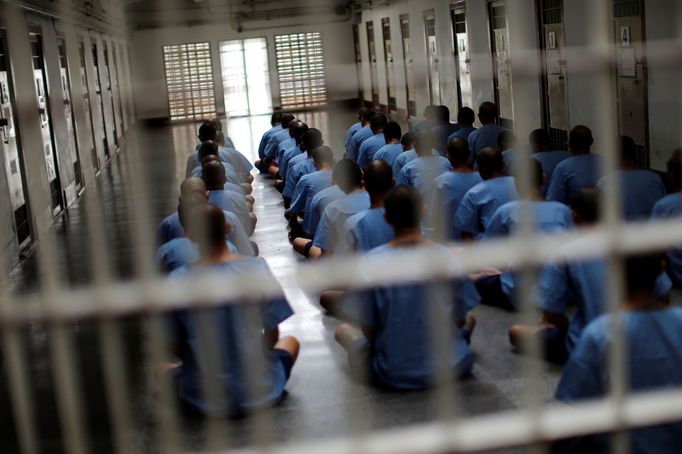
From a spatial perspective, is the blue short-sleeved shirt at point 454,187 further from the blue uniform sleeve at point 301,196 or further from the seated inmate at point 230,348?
the seated inmate at point 230,348

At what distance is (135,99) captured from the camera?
1.12m

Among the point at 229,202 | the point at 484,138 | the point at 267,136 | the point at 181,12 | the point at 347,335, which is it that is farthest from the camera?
the point at 267,136

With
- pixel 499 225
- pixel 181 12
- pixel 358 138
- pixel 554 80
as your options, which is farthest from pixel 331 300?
pixel 358 138

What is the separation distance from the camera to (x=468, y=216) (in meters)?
4.42

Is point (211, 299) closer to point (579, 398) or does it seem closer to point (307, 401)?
point (579, 398)

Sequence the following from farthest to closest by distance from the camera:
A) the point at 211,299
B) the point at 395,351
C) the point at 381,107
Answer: the point at 381,107 < the point at 395,351 < the point at 211,299

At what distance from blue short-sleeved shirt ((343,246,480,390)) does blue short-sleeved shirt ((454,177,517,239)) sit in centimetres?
109

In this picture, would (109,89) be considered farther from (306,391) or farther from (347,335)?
(306,391)

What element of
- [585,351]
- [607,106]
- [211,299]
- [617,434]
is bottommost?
[585,351]

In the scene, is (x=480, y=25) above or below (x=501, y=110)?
above

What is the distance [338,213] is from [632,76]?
7.90ft

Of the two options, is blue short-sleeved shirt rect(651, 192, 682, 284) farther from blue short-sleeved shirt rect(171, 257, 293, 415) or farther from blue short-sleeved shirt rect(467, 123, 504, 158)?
blue short-sleeved shirt rect(467, 123, 504, 158)

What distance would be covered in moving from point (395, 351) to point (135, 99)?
2217 mm

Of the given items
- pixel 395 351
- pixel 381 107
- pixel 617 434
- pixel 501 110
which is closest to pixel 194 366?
pixel 395 351
